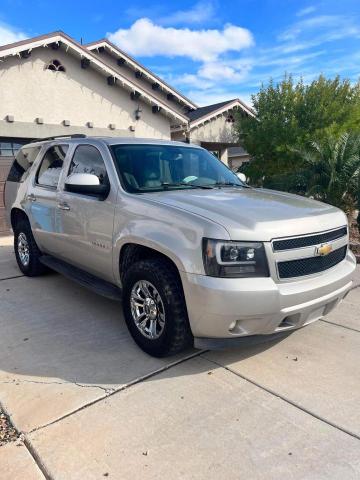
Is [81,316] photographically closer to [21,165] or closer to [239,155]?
[21,165]

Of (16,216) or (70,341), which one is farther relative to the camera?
(16,216)

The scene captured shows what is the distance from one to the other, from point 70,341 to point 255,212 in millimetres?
2176

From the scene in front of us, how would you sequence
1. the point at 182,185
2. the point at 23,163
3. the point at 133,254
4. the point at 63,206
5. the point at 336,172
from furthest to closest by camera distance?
the point at 336,172 → the point at 23,163 → the point at 63,206 → the point at 182,185 → the point at 133,254

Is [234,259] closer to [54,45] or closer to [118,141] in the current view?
[118,141]

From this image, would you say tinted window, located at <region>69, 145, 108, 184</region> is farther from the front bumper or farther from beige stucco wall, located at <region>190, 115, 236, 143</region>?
beige stucco wall, located at <region>190, 115, 236, 143</region>

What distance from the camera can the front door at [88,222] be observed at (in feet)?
12.8

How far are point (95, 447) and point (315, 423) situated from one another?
4.68 ft

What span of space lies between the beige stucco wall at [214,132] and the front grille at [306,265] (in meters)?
14.4

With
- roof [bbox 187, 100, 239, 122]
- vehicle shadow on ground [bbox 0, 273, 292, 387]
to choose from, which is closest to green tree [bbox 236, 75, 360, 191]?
roof [bbox 187, 100, 239, 122]

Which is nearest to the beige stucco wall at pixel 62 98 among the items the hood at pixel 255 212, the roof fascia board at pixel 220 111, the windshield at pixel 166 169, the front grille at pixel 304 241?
the roof fascia board at pixel 220 111

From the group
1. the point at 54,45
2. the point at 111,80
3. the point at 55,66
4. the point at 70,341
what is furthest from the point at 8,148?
the point at 70,341

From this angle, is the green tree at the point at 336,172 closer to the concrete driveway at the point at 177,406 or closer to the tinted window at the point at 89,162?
the concrete driveway at the point at 177,406

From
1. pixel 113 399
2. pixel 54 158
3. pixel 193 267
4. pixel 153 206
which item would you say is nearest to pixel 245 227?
pixel 193 267

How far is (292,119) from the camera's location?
12812 millimetres
